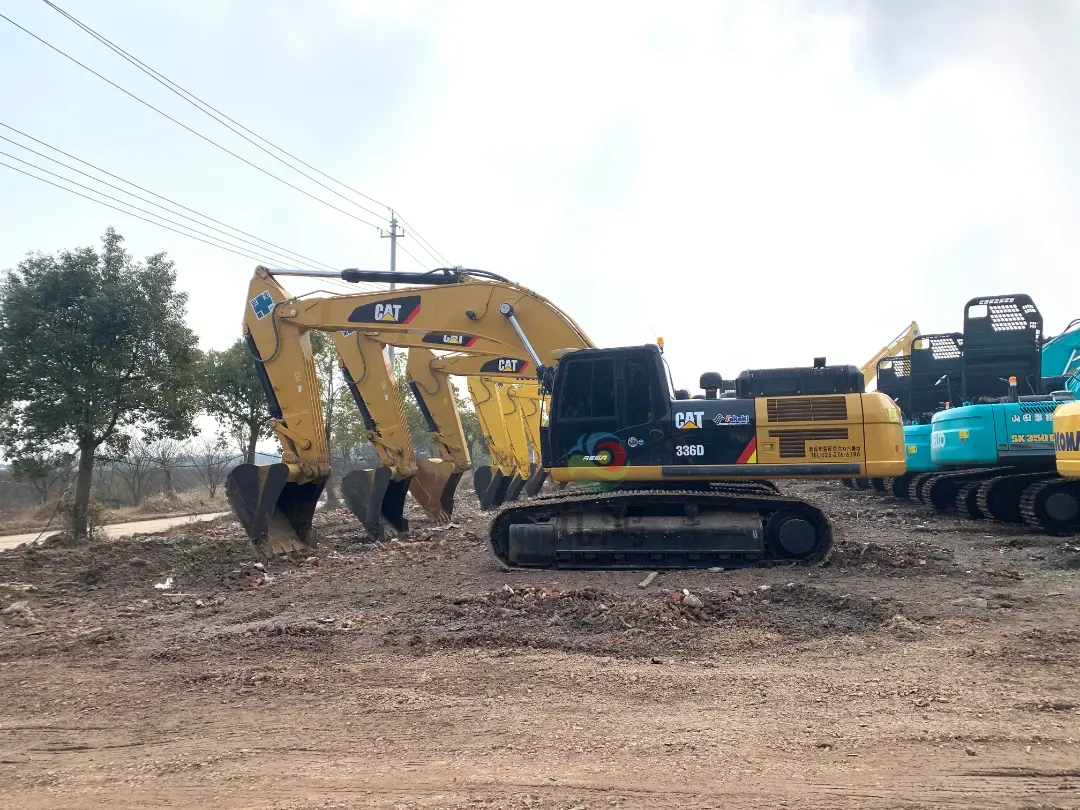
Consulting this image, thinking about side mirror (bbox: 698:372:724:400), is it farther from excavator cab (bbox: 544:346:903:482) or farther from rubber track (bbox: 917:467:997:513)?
rubber track (bbox: 917:467:997:513)

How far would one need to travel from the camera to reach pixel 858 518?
51.3 ft

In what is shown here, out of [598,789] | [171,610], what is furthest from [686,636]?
[171,610]

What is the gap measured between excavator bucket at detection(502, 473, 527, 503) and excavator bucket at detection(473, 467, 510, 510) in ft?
0.60

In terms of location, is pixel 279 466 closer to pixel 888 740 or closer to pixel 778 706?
pixel 778 706

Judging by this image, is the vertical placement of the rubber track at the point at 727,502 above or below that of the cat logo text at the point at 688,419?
below

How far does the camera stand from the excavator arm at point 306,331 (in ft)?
35.4

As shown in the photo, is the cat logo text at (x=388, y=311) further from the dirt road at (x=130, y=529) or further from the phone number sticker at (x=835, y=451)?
the dirt road at (x=130, y=529)

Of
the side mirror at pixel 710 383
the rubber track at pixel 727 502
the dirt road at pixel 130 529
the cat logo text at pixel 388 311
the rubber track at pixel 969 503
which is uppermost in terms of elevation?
the cat logo text at pixel 388 311

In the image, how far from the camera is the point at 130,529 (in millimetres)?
20406

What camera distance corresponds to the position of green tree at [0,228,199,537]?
12586 mm

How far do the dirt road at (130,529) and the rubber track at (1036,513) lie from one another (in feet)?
55.5

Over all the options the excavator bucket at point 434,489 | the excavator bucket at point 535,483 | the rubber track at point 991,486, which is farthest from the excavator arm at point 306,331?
the excavator bucket at point 535,483

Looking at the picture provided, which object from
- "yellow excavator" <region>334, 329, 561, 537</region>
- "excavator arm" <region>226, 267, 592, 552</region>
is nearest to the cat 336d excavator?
"excavator arm" <region>226, 267, 592, 552</region>

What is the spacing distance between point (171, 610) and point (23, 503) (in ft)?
71.5
